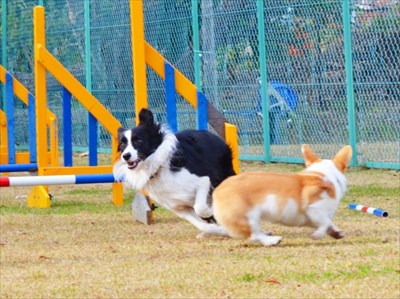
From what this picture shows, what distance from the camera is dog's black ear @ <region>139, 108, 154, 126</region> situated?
780 cm

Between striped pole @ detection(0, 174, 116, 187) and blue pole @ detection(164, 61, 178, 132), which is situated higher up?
blue pole @ detection(164, 61, 178, 132)

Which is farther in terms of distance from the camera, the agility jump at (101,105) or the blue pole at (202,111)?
the blue pole at (202,111)

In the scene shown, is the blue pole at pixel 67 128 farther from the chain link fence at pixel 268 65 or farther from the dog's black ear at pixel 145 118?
the chain link fence at pixel 268 65

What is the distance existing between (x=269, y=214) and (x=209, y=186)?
49.9 inches

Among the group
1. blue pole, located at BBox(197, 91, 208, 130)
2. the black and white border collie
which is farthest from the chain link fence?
the black and white border collie

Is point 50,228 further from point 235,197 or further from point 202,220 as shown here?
point 235,197

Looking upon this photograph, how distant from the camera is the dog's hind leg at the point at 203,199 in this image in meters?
7.52

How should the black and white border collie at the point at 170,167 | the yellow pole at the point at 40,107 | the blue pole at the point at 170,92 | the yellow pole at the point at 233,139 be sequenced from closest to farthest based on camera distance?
the black and white border collie at the point at 170,167 < the yellow pole at the point at 233,139 < the blue pole at the point at 170,92 < the yellow pole at the point at 40,107

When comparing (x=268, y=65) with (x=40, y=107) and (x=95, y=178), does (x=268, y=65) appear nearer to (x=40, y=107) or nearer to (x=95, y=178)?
(x=40, y=107)

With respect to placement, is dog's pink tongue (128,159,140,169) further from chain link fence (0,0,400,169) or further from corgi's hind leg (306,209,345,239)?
chain link fence (0,0,400,169)

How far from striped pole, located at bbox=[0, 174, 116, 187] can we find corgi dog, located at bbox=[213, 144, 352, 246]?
1.74 metres

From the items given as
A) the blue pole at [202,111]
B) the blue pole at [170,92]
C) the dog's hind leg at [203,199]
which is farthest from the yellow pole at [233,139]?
the dog's hind leg at [203,199]

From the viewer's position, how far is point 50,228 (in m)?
8.17

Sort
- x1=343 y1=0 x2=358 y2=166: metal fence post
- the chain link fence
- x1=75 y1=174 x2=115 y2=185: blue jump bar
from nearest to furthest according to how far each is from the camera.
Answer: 1. x1=75 y1=174 x2=115 y2=185: blue jump bar
2. the chain link fence
3. x1=343 y1=0 x2=358 y2=166: metal fence post
